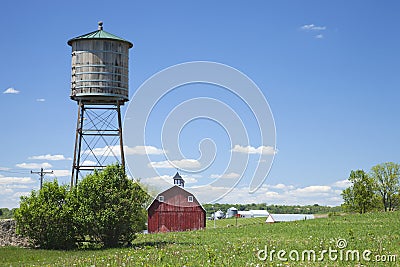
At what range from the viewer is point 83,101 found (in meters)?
32.8

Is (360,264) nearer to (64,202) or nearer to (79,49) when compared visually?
(64,202)

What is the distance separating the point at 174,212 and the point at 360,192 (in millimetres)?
24367

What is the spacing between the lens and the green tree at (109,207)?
94.4 feet

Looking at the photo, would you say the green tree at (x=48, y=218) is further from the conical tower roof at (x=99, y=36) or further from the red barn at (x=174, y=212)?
the red barn at (x=174, y=212)

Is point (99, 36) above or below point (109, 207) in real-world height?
above

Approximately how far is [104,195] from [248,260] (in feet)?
45.2

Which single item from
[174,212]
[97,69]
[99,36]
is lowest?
[174,212]

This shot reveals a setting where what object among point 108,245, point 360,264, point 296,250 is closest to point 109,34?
point 108,245

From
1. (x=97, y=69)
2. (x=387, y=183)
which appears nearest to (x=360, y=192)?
(x=387, y=183)

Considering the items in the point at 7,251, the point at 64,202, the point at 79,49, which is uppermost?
the point at 79,49

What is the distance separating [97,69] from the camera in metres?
32.2

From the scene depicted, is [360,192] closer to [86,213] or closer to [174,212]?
[174,212]

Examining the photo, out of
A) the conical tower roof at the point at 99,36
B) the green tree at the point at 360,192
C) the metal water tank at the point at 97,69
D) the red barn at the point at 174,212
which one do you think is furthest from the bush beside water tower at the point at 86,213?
the green tree at the point at 360,192

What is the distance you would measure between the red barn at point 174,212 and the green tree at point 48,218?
22786 millimetres
